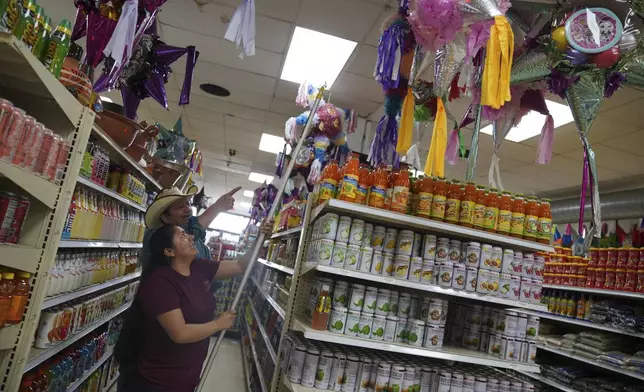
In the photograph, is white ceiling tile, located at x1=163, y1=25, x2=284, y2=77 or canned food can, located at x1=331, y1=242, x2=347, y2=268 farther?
white ceiling tile, located at x1=163, y1=25, x2=284, y2=77

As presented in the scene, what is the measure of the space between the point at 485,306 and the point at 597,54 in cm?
154

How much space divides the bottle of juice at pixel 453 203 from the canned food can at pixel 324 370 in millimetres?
987

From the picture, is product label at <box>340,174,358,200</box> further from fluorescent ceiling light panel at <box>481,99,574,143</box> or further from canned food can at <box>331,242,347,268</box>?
fluorescent ceiling light panel at <box>481,99,574,143</box>

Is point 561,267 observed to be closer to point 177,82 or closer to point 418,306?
point 418,306

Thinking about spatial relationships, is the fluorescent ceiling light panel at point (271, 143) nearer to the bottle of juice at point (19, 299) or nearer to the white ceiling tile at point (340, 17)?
the white ceiling tile at point (340, 17)

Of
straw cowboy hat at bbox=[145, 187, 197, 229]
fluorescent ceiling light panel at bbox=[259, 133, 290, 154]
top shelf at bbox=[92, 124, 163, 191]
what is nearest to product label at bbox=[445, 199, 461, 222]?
straw cowboy hat at bbox=[145, 187, 197, 229]

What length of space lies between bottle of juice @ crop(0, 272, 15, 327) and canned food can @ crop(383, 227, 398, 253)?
1.73m

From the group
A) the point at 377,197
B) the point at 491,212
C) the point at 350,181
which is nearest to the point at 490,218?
the point at 491,212

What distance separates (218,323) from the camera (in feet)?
7.32

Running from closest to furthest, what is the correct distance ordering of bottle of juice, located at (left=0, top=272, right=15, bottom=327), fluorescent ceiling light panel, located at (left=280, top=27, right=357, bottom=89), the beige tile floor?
bottle of juice, located at (left=0, top=272, right=15, bottom=327) → fluorescent ceiling light panel, located at (left=280, top=27, right=357, bottom=89) → the beige tile floor

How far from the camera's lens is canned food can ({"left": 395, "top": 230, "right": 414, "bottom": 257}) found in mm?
2344

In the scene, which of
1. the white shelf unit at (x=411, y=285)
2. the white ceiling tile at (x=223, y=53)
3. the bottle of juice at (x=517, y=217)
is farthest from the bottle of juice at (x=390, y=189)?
Answer: the white ceiling tile at (x=223, y=53)

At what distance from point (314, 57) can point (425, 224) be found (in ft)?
9.66

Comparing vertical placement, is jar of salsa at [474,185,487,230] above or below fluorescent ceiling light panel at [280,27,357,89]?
below
